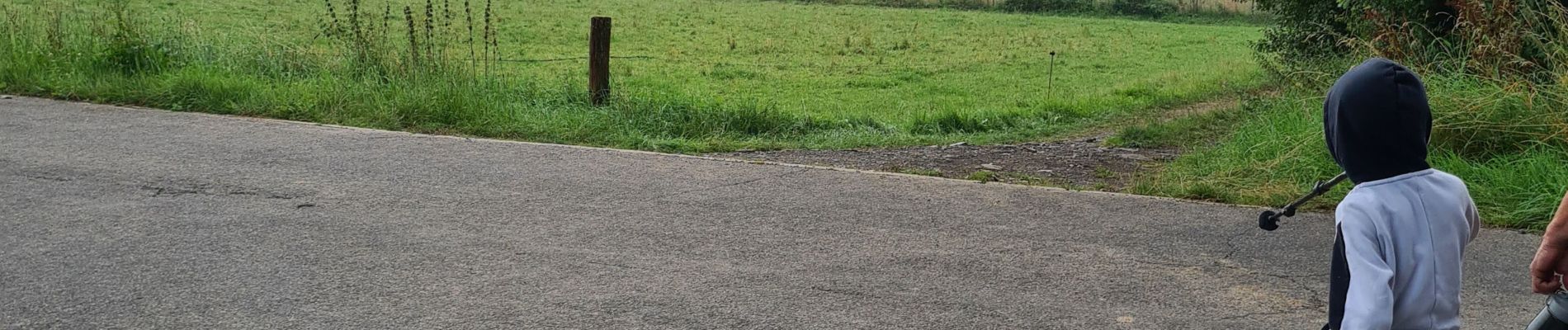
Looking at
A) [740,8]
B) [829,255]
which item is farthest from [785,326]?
[740,8]

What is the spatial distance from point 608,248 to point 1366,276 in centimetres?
366

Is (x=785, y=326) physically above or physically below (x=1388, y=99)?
below

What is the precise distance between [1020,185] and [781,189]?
131cm

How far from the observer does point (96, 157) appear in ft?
26.1

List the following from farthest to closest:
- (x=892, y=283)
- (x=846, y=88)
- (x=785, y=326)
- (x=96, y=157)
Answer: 1. (x=846, y=88)
2. (x=96, y=157)
3. (x=892, y=283)
4. (x=785, y=326)

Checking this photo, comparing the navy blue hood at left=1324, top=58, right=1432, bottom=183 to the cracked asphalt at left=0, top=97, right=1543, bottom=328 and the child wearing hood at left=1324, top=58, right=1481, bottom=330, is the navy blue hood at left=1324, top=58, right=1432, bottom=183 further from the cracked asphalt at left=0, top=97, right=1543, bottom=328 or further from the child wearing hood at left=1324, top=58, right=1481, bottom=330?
the cracked asphalt at left=0, top=97, right=1543, bottom=328

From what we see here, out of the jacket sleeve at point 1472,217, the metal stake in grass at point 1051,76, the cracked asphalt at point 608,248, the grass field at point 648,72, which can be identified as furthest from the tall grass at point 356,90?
the metal stake in grass at point 1051,76

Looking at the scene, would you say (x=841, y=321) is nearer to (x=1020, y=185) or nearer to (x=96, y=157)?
(x=1020, y=185)

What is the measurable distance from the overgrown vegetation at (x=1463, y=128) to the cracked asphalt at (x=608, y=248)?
45 cm

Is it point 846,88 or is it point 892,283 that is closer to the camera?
point 892,283

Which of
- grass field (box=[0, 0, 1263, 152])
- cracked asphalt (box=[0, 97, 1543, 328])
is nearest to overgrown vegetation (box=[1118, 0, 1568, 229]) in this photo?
cracked asphalt (box=[0, 97, 1543, 328])

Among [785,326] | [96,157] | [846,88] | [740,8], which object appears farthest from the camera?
[740,8]

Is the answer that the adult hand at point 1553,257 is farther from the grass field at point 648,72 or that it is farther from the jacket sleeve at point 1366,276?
the grass field at point 648,72

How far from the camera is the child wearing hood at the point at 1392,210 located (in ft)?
9.16
